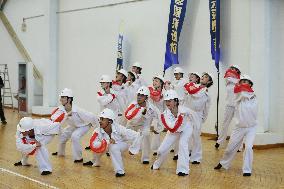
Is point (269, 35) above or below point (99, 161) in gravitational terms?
above

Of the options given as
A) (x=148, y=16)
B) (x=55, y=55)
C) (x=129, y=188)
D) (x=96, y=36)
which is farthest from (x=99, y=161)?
(x=55, y=55)

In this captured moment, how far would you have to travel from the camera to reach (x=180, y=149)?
802cm

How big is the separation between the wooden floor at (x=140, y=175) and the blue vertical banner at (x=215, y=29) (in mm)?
3234

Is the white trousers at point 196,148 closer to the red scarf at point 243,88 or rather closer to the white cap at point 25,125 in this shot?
the red scarf at point 243,88

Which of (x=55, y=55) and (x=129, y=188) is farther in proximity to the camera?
(x=55, y=55)

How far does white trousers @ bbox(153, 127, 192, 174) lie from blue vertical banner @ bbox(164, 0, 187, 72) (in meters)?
5.41

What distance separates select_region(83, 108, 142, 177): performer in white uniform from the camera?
25.4ft

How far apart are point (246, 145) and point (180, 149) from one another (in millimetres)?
1164

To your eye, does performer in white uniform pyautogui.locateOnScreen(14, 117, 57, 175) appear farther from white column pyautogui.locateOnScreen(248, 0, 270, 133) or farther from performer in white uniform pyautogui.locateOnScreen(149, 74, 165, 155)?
white column pyautogui.locateOnScreen(248, 0, 270, 133)

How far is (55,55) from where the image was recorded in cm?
1883

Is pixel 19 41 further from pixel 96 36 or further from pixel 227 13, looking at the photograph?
pixel 227 13

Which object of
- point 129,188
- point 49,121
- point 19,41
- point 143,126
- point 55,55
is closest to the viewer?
point 129,188

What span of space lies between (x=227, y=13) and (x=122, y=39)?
436 cm

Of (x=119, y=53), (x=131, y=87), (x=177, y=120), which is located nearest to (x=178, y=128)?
(x=177, y=120)
